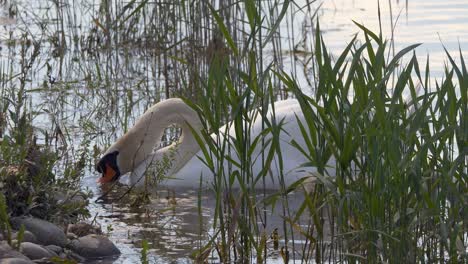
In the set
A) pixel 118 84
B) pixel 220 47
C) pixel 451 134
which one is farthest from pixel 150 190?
pixel 451 134

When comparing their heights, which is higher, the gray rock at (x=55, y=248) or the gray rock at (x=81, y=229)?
the gray rock at (x=81, y=229)

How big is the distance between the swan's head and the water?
0.07m

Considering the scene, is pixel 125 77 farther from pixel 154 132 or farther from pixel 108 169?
pixel 108 169

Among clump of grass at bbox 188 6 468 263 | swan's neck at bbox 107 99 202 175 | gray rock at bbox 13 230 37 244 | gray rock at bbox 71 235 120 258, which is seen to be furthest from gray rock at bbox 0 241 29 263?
swan's neck at bbox 107 99 202 175

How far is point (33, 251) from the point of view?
208 inches

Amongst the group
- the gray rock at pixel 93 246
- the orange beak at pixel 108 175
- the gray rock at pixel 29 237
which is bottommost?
the gray rock at pixel 93 246

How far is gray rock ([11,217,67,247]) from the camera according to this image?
18.1 ft

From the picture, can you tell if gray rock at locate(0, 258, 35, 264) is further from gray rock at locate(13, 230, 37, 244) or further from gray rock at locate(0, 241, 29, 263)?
gray rock at locate(13, 230, 37, 244)

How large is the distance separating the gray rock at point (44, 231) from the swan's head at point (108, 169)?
7.59ft

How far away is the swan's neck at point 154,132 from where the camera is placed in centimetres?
805

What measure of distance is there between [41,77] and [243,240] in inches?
199

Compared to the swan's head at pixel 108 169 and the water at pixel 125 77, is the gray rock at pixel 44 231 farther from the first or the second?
the swan's head at pixel 108 169

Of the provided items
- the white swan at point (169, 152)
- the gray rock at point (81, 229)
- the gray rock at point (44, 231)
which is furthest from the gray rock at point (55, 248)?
the white swan at point (169, 152)

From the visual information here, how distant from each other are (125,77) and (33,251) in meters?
4.75
